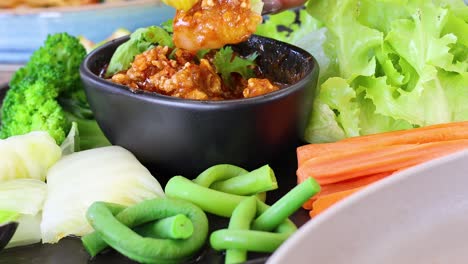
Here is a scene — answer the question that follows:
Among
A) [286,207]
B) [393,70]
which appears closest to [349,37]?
[393,70]

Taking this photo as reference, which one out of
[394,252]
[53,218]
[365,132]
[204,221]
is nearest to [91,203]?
[53,218]

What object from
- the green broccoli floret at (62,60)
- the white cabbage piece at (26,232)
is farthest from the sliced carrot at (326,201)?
the green broccoli floret at (62,60)

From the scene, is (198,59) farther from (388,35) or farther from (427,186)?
(427,186)

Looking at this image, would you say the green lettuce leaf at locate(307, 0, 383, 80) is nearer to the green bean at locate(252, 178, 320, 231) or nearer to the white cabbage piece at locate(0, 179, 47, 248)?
the green bean at locate(252, 178, 320, 231)

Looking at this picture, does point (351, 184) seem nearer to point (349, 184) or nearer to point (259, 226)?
point (349, 184)

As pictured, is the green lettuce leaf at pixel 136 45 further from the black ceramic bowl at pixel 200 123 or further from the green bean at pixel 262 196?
the green bean at pixel 262 196

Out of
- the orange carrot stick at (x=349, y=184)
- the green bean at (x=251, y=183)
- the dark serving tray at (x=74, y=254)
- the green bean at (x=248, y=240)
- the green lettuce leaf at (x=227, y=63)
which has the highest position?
the green lettuce leaf at (x=227, y=63)
